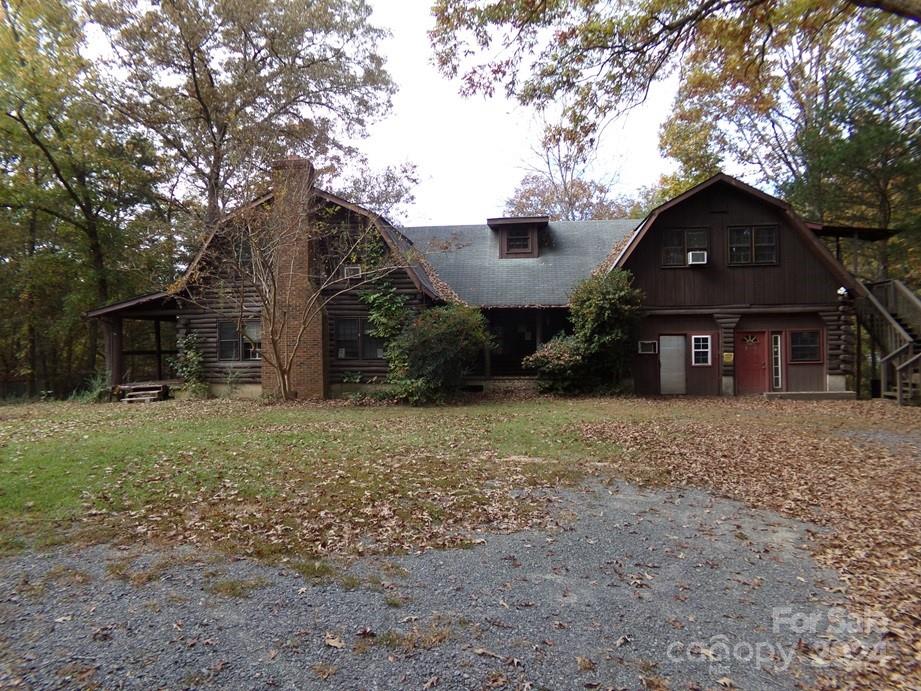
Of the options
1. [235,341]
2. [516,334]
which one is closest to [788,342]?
[516,334]

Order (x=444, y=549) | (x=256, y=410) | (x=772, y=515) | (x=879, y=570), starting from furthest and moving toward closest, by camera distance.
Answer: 1. (x=256, y=410)
2. (x=772, y=515)
3. (x=444, y=549)
4. (x=879, y=570)

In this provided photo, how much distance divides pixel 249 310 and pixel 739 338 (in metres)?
16.6

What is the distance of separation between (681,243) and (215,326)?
53.3 ft

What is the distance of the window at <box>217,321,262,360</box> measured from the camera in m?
18.8

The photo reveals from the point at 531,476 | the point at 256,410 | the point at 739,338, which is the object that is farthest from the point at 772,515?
the point at 739,338

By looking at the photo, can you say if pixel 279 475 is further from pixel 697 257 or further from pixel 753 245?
pixel 753 245

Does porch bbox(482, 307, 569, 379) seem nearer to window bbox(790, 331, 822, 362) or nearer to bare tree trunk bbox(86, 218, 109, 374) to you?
window bbox(790, 331, 822, 362)

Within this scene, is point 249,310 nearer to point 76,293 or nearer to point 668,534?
point 76,293

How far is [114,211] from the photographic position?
23875mm

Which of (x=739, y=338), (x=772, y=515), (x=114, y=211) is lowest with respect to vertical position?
(x=772, y=515)

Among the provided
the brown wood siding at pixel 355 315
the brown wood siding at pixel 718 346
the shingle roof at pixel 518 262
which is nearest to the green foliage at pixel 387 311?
the brown wood siding at pixel 355 315

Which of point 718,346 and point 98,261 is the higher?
point 98,261

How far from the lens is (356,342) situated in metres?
18.5

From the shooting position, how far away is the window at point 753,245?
18672mm
